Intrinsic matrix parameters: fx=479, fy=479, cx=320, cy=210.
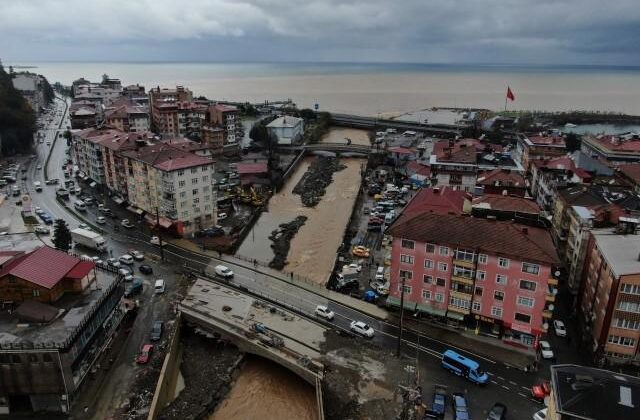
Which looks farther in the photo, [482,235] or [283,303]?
[283,303]

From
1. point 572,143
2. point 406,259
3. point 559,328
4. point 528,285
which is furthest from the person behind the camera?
point 572,143

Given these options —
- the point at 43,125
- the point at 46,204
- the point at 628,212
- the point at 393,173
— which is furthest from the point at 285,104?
the point at 628,212

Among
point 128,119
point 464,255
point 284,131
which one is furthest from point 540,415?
point 128,119

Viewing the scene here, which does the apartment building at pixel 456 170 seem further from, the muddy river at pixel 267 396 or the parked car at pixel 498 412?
the parked car at pixel 498 412

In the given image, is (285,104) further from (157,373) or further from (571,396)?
(571,396)

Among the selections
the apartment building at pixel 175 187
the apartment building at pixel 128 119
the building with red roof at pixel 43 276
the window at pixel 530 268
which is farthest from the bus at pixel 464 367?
the apartment building at pixel 128 119

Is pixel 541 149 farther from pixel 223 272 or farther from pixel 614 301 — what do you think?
pixel 223 272
